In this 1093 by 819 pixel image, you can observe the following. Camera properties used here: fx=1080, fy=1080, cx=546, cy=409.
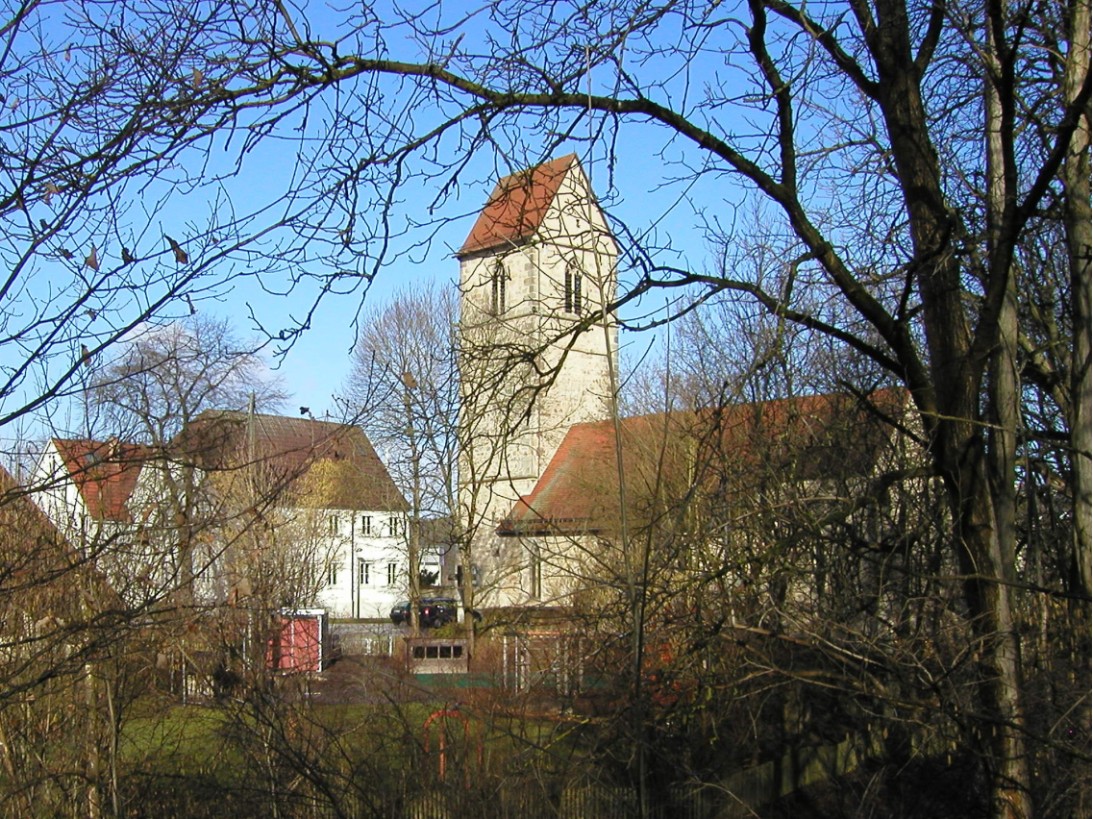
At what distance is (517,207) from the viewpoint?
14.6 ft

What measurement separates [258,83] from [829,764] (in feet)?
17.0

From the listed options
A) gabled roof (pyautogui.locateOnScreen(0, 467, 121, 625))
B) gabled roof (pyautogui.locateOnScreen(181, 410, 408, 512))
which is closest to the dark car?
gabled roof (pyautogui.locateOnScreen(0, 467, 121, 625))

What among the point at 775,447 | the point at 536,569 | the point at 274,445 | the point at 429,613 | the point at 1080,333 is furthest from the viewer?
the point at 429,613

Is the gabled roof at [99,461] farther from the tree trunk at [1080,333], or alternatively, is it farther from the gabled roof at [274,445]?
the tree trunk at [1080,333]

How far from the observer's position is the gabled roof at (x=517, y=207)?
4293mm

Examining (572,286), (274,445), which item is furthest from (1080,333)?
(274,445)

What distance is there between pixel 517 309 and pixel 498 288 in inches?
12.4

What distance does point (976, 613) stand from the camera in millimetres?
4660

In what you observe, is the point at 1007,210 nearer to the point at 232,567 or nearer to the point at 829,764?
→ the point at 829,764

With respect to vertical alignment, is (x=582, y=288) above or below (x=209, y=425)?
above

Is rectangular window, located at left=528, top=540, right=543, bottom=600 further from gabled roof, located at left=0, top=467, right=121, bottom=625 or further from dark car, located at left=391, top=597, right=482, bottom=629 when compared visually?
dark car, located at left=391, top=597, right=482, bottom=629

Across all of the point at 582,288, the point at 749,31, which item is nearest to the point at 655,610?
the point at 582,288

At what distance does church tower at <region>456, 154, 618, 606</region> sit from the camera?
4137 millimetres

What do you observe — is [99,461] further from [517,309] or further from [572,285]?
[517,309]
